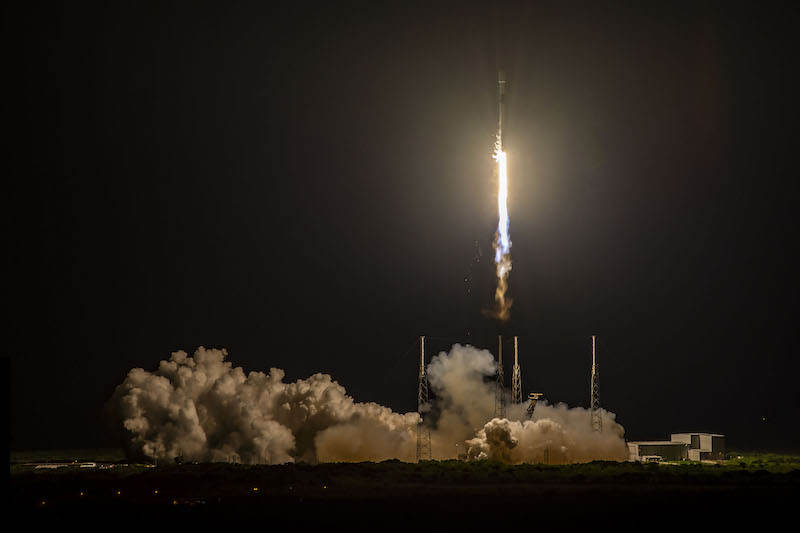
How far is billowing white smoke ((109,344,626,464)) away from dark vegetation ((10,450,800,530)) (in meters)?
4.31

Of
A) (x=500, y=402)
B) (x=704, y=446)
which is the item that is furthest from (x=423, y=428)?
(x=704, y=446)

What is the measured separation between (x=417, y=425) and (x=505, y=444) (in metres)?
14.2

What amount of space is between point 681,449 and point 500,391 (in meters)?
21.5

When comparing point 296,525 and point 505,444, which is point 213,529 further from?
point 505,444

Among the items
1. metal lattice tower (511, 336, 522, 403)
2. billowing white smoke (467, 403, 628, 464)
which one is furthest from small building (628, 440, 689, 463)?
metal lattice tower (511, 336, 522, 403)

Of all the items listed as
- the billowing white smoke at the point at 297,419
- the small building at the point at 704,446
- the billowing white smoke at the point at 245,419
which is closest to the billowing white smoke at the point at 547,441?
the billowing white smoke at the point at 297,419

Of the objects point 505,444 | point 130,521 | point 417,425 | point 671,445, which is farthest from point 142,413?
point 671,445

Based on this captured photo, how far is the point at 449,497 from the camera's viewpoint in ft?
246

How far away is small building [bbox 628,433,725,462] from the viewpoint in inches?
4171

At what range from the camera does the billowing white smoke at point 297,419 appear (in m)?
99.9

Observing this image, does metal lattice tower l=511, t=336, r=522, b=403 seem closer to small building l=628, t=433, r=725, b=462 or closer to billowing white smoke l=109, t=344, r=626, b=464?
billowing white smoke l=109, t=344, r=626, b=464

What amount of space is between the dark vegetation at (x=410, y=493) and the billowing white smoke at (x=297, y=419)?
4307mm

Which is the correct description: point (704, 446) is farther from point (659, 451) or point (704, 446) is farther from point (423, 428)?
point (423, 428)

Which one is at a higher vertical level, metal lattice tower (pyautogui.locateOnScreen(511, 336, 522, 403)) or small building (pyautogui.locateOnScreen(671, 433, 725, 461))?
metal lattice tower (pyautogui.locateOnScreen(511, 336, 522, 403))
